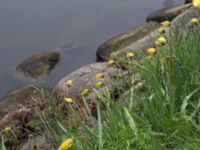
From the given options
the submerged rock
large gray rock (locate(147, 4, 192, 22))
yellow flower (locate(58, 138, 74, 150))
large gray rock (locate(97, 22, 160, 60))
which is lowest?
the submerged rock

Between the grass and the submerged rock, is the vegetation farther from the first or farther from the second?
the submerged rock

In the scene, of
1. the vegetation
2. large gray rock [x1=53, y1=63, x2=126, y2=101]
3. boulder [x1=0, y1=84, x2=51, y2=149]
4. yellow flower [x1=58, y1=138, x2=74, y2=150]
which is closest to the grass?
the vegetation

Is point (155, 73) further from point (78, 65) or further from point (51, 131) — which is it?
point (78, 65)

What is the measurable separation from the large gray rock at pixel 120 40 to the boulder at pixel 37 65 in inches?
31.0

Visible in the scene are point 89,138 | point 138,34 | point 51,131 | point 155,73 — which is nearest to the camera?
point 89,138

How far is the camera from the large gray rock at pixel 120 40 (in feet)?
25.4

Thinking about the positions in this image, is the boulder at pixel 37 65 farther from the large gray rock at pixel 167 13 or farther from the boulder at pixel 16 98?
the large gray rock at pixel 167 13

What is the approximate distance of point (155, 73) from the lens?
3.67 m

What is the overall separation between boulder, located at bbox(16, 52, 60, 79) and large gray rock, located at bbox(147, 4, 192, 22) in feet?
5.79

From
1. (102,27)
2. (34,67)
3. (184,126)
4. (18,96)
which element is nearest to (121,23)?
(102,27)

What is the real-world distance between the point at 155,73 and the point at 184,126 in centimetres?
78

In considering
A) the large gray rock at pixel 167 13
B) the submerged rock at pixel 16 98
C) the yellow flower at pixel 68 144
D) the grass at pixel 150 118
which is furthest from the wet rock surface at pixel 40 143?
the large gray rock at pixel 167 13

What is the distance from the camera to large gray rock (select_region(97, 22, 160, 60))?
7.75 metres

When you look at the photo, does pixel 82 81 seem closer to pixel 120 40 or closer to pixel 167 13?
pixel 120 40
